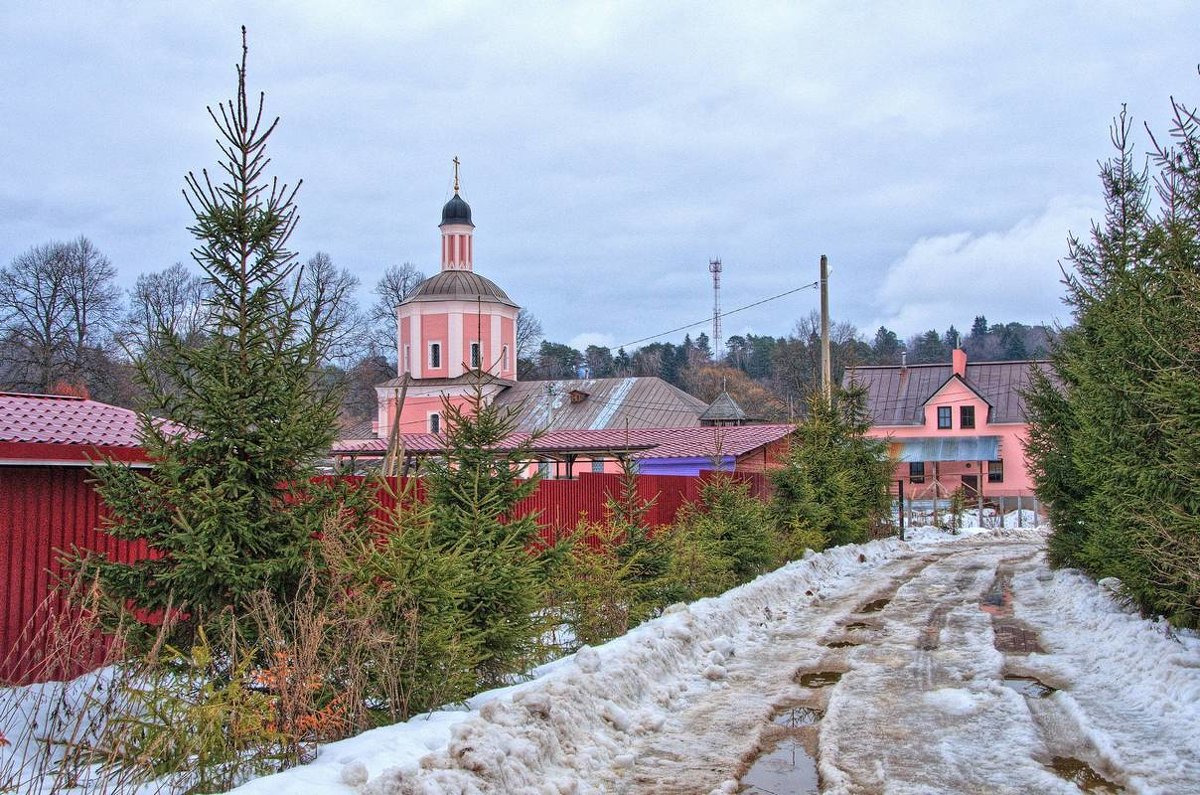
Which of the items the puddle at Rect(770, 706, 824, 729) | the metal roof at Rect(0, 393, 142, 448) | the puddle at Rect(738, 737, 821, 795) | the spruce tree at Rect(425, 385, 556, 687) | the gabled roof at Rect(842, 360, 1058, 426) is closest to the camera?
the puddle at Rect(738, 737, 821, 795)

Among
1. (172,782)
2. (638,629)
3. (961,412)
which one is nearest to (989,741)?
(638,629)

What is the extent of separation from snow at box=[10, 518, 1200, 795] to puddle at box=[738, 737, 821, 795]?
116 mm

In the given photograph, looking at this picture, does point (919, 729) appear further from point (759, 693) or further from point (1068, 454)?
point (1068, 454)

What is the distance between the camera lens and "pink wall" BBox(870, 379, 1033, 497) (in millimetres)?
47344

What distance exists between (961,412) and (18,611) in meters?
46.8

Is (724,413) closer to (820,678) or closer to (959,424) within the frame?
(959,424)

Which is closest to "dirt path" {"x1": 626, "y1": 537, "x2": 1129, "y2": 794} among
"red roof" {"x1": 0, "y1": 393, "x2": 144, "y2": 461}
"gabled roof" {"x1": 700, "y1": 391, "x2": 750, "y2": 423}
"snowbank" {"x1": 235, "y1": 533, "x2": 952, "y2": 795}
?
"snowbank" {"x1": 235, "y1": 533, "x2": 952, "y2": 795}

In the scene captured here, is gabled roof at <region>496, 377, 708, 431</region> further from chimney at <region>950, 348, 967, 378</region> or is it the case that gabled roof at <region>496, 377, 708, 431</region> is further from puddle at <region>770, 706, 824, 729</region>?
puddle at <region>770, 706, 824, 729</region>

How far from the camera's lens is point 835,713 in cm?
785

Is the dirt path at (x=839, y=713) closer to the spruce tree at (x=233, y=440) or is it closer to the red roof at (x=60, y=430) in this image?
the spruce tree at (x=233, y=440)

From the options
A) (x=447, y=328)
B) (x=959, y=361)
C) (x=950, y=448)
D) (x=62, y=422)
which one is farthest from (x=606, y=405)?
(x=62, y=422)

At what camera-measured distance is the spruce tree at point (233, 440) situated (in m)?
6.52

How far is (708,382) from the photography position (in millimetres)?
79125

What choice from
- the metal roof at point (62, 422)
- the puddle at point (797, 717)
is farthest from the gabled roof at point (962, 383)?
the metal roof at point (62, 422)
